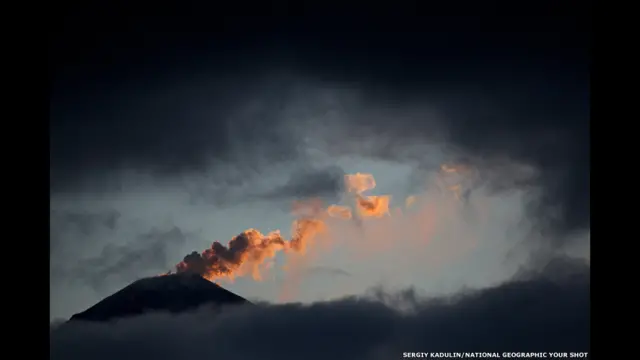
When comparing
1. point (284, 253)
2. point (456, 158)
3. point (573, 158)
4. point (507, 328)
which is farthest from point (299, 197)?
point (573, 158)

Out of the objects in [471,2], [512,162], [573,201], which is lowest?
[573,201]

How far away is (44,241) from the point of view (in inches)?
136

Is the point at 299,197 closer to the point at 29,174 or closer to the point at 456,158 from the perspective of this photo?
the point at 456,158

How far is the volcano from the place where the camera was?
357 centimetres

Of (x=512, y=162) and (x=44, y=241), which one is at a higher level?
(x=512, y=162)

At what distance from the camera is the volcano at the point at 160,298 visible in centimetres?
357

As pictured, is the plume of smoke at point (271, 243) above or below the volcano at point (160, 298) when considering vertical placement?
above

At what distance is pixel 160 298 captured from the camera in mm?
3598

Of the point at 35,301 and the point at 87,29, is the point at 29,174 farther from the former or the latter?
the point at 87,29

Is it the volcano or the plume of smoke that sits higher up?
the plume of smoke

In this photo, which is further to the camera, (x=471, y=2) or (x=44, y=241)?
(x=471, y=2)

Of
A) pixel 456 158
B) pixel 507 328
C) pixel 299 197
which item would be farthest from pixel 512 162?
pixel 299 197

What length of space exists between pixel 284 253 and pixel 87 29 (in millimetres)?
1910

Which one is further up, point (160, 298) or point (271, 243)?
point (271, 243)
